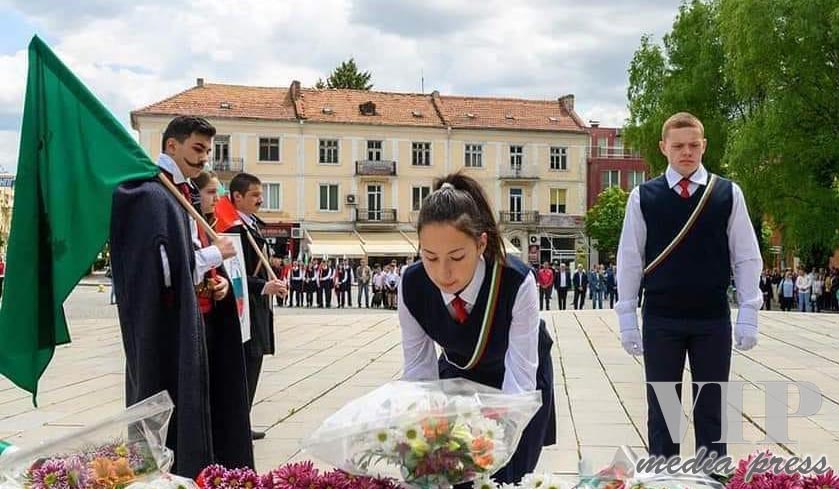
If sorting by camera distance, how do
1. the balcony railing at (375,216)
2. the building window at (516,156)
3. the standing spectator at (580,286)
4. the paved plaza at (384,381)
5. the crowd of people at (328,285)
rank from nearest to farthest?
the paved plaza at (384,381) → the crowd of people at (328,285) → the standing spectator at (580,286) → the balcony railing at (375,216) → the building window at (516,156)

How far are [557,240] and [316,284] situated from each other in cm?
2561

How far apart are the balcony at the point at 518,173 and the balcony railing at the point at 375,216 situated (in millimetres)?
6430

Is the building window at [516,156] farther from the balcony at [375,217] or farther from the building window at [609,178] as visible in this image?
the building window at [609,178]

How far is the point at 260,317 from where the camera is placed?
203 inches

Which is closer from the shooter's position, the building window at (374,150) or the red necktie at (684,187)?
the red necktie at (684,187)

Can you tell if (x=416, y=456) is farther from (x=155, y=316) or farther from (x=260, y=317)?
(x=260, y=317)

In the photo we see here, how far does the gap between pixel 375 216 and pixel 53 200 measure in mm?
43196

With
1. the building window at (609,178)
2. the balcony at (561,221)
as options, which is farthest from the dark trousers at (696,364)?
the building window at (609,178)

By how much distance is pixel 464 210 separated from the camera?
8.14 ft

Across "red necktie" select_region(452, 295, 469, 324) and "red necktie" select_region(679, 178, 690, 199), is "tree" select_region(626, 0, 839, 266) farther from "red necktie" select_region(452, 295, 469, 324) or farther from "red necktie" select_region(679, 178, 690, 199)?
"red necktie" select_region(452, 295, 469, 324)

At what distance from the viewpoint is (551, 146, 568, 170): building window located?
157 ft

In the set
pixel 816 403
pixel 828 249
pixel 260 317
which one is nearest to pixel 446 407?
pixel 260 317

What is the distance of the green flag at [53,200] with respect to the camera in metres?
2.90

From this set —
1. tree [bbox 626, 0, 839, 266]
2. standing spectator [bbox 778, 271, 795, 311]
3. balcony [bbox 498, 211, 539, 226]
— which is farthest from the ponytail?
balcony [bbox 498, 211, 539, 226]
